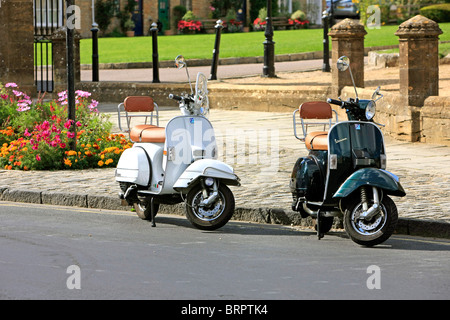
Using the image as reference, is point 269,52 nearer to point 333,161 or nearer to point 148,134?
point 148,134

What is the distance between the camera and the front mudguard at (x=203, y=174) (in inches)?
324

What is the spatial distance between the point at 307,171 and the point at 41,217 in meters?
2.58

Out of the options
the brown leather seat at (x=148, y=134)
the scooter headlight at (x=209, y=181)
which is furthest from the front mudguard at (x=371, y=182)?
the brown leather seat at (x=148, y=134)

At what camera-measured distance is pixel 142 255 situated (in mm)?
7207

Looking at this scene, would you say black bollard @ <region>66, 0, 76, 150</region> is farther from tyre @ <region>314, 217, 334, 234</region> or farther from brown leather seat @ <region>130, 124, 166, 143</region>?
tyre @ <region>314, 217, 334, 234</region>

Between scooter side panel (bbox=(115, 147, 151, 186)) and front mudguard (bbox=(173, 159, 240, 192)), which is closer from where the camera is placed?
front mudguard (bbox=(173, 159, 240, 192))

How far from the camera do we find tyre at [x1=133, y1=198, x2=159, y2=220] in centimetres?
883

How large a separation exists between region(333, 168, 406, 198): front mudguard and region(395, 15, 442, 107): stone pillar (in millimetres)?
6376

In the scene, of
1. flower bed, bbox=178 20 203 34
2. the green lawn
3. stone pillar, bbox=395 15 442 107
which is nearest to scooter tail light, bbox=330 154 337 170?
stone pillar, bbox=395 15 442 107

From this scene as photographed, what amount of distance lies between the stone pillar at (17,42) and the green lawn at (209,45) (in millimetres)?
9549

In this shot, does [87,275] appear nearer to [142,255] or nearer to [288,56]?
[142,255]
